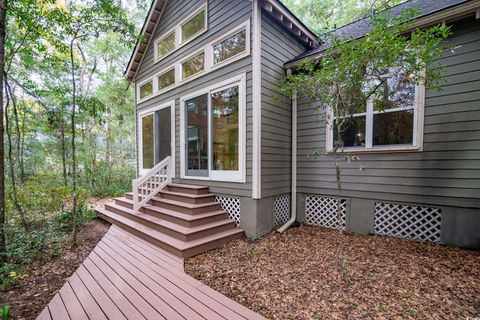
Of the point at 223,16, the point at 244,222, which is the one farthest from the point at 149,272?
the point at 223,16

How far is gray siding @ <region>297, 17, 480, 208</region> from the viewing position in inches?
127

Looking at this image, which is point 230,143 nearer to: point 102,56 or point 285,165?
point 285,165

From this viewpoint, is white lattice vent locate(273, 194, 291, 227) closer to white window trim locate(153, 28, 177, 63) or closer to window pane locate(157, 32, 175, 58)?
white window trim locate(153, 28, 177, 63)

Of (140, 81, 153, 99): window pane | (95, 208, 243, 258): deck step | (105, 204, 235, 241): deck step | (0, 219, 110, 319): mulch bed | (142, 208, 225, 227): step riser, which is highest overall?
(140, 81, 153, 99): window pane

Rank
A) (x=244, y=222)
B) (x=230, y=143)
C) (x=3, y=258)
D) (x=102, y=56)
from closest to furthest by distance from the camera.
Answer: (x=3, y=258) < (x=244, y=222) < (x=230, y=143) < (x=102, y=56)

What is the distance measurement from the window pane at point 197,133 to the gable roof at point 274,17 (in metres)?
2.10

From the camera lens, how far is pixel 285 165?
193 inches

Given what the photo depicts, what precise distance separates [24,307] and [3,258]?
73.4 inches

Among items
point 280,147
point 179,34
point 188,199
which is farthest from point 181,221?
point 179,34

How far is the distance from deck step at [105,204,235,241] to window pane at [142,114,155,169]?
2.40 metres

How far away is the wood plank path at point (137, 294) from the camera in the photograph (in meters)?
2.11

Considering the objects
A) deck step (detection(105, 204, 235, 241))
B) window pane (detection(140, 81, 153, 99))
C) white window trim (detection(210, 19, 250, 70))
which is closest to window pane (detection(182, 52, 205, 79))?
white window trim (detection(210, 19, 250, 70))

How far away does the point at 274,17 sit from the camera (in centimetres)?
442

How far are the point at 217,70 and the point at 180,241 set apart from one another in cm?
380
